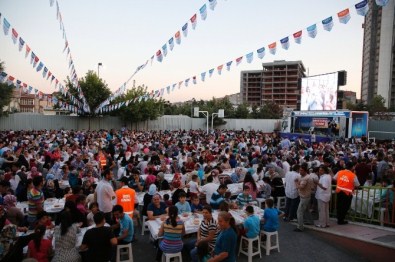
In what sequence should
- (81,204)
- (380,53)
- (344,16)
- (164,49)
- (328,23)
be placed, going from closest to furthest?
(81,204) < (344,16) < (328,23) < (164,49) < (380,53)

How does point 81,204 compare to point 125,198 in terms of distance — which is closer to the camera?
point 81,204

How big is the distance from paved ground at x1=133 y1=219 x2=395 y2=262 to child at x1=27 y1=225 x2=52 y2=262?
201cm

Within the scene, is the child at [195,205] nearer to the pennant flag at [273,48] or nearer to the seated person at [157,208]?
the seated person at [157,208]

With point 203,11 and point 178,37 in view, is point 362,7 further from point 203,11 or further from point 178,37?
point 178,37

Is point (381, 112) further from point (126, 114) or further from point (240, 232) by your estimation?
point (240, 232)

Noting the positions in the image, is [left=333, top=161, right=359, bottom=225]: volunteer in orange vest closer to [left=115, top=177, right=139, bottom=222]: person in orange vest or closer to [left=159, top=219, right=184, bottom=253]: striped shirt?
[left=159, top=219, right=184, bottom=253]: striped shirt

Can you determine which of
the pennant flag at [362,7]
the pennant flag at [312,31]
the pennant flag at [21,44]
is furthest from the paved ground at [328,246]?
the pennant flag at [21,44]

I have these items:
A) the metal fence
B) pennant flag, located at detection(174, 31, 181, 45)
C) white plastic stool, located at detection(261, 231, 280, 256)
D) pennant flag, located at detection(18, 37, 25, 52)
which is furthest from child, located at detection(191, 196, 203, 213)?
pennant flag, located at detection(18, 37, 25, 52)

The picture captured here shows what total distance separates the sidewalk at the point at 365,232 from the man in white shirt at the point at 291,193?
652 millimetres

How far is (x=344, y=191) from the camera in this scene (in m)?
7.78

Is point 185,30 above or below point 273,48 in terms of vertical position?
above

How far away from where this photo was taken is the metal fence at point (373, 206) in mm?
7449

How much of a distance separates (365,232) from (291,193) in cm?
189

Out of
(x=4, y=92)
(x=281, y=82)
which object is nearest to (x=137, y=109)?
(x=4, y=92)
